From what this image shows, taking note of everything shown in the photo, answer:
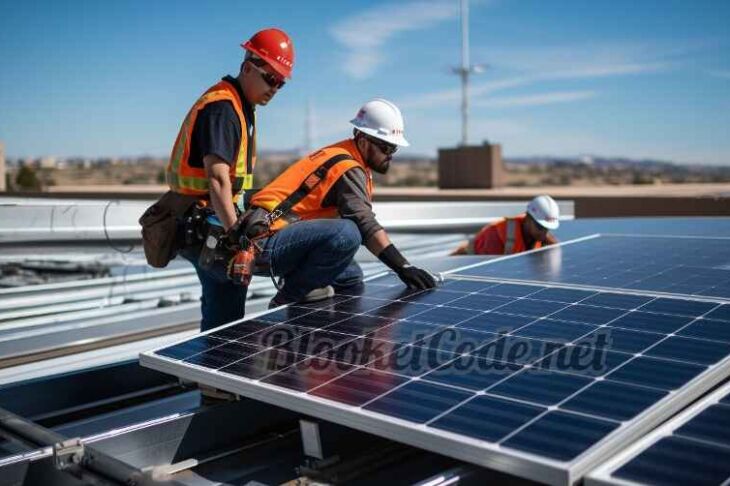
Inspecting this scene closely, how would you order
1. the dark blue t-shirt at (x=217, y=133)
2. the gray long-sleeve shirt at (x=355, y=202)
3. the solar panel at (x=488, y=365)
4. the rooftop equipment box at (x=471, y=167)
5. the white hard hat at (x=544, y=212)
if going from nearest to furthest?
1. the solar panel at (x=488, y=365)
2. the dark blue t-shirt at (x=217, y=133)
3. the gray long-sleeve shirt at (x=355, y=202)
4. the white hard hat at (x=544, y=212)
5. the rooftop equipment box at (x=471, y=167)

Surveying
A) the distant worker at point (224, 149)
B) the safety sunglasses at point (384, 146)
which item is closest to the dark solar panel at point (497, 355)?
the distant worker at point (224, 149)

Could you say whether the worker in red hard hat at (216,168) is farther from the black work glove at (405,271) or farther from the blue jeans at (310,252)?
the black work glove at (405,271)

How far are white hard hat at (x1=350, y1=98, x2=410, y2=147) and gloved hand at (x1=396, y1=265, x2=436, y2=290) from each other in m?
0.93

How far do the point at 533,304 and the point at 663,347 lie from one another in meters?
1.10

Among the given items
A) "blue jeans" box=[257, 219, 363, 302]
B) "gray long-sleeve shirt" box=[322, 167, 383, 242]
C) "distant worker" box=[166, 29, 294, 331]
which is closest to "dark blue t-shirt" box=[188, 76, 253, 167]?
"distant worker" box=[166, 29, 294, 331]

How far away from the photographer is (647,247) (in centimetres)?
695

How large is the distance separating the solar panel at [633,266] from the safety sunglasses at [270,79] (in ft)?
6.37

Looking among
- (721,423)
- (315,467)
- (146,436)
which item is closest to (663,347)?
(721,423)

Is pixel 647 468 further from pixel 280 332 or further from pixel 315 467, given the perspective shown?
pixel 280 332

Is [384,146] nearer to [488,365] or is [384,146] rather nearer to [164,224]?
[164,224]

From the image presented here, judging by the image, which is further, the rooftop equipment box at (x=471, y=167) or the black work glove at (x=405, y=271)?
the rooftop equipment box at (x=471, y=167)

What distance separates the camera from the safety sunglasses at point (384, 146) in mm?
5715

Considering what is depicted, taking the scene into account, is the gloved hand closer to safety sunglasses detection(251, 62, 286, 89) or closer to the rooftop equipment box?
safety sunglasses detection(251, 62, 286, 89)

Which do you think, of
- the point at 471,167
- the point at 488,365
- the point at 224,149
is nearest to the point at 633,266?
the point at 488,365
